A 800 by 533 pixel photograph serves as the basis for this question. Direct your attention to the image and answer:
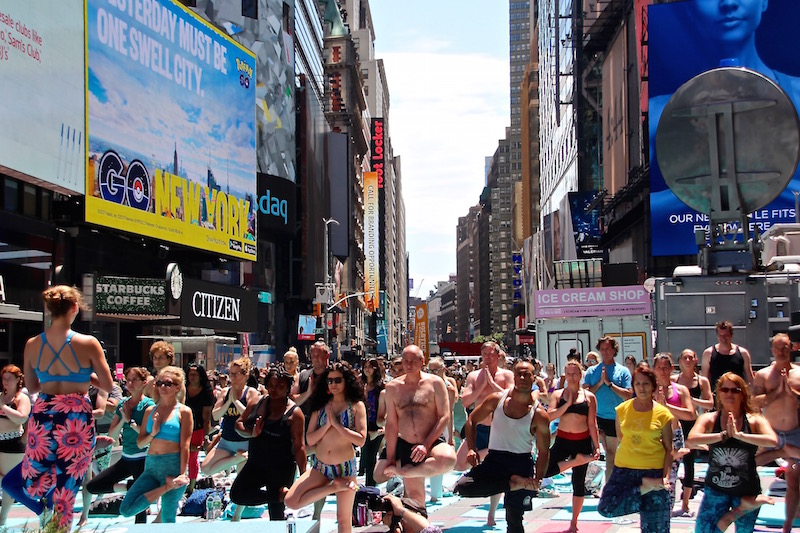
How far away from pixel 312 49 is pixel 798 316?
6667 cm

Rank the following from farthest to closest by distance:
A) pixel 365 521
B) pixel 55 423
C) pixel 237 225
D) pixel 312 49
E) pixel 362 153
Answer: pixel 362 153 → pixel 312 49 → pixel 237 225 → pixel 365 521 → pixel 55 423

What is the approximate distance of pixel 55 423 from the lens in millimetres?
6660

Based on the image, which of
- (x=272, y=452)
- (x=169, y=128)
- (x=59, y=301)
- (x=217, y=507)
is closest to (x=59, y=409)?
(x=59, y=301)

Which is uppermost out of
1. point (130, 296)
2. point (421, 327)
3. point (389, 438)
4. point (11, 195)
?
point (11, 195)

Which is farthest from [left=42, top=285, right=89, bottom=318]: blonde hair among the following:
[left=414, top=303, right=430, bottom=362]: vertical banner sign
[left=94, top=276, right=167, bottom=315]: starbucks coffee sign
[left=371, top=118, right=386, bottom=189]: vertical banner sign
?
[left=371, top=118, right=386, bottom=189]: vertical banner sign

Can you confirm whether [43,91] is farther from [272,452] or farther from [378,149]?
[378,149]

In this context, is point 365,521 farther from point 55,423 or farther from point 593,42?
point 593,42

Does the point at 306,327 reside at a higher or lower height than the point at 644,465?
higher

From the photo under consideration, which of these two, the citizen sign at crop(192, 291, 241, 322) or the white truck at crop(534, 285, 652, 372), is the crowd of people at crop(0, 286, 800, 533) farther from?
the citizen sign at crop(192, 291, 241, 322)

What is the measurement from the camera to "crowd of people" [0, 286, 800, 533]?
22.2 ft

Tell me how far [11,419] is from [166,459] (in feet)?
7.64

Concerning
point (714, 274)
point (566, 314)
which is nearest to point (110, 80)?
point (566, 314)

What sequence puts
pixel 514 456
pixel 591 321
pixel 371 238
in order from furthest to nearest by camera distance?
pixel 371 238, pixel 591 321, pixel 514 456

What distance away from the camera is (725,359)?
39.1 ft
